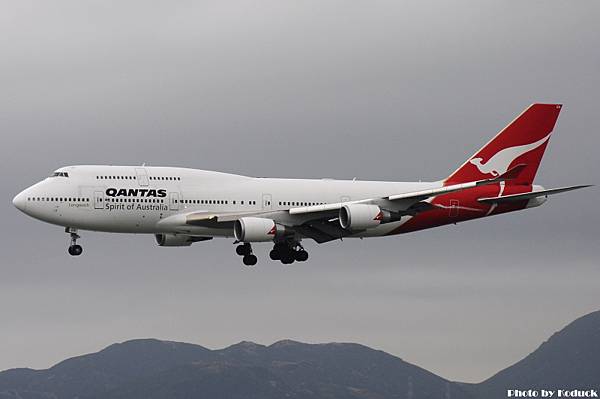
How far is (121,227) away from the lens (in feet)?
269

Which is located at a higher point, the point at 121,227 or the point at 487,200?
the point at 487,200

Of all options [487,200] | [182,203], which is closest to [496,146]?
[487,200]

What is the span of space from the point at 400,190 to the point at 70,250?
85.5 ft

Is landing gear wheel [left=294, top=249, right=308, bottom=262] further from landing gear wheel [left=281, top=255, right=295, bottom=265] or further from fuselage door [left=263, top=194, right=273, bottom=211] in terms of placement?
fuselage door [left=263, top=194, right=273, bottom=211]

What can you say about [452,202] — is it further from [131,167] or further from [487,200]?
[131,167]

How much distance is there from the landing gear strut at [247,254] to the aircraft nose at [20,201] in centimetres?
1763

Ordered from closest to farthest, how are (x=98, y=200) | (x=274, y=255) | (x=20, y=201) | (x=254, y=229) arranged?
(x=98, y=200) < (x=20, y=201) < (x=254, y=229) < (x=274, y=255)

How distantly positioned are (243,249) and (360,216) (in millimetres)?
12139

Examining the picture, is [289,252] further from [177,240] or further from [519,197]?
[519,197]

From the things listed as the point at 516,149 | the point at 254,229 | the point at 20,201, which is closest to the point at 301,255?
the point at 254,229

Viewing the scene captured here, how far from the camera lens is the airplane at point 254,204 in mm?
81062

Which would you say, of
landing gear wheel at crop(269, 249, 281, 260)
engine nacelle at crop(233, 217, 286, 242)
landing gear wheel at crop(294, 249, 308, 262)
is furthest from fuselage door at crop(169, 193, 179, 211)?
landing gear wheel at crop(294, 249, 308, 262)

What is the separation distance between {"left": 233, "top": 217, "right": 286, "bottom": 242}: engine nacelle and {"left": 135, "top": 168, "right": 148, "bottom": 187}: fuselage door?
22.8ft

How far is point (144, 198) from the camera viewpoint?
81.7 m
